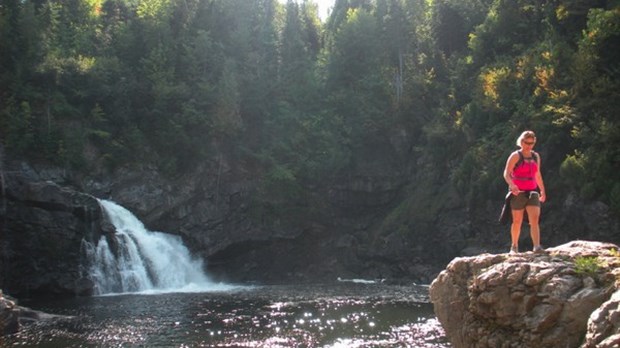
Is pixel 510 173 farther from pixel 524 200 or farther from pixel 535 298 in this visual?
pixel 535 298

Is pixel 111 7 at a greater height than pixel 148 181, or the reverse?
pixel 111 7

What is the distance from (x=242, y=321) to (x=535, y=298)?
494 inches

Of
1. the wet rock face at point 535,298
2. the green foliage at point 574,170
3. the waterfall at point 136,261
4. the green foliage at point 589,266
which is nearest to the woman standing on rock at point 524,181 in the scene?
the wet rock face at point 535,298

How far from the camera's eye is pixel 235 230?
37.9 metres

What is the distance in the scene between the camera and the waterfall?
28953 mm

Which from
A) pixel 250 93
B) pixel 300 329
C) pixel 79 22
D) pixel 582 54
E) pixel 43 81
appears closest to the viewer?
pixel 300 329

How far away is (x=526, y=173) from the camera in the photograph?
→ 10.3 meters

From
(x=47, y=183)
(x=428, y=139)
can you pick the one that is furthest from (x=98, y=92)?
(x=428, y=139)

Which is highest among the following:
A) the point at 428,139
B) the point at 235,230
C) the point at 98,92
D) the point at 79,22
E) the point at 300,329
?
the point at 79,22

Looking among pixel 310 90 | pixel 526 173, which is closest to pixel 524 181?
pixel 526 173

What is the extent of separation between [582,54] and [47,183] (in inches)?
1089

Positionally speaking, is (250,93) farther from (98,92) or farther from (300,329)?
(300,329)

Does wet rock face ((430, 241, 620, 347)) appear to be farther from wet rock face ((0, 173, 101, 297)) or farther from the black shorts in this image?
wet rock face ((0, 173, 101, 297))

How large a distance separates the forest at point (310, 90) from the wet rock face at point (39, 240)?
19.3 feet
